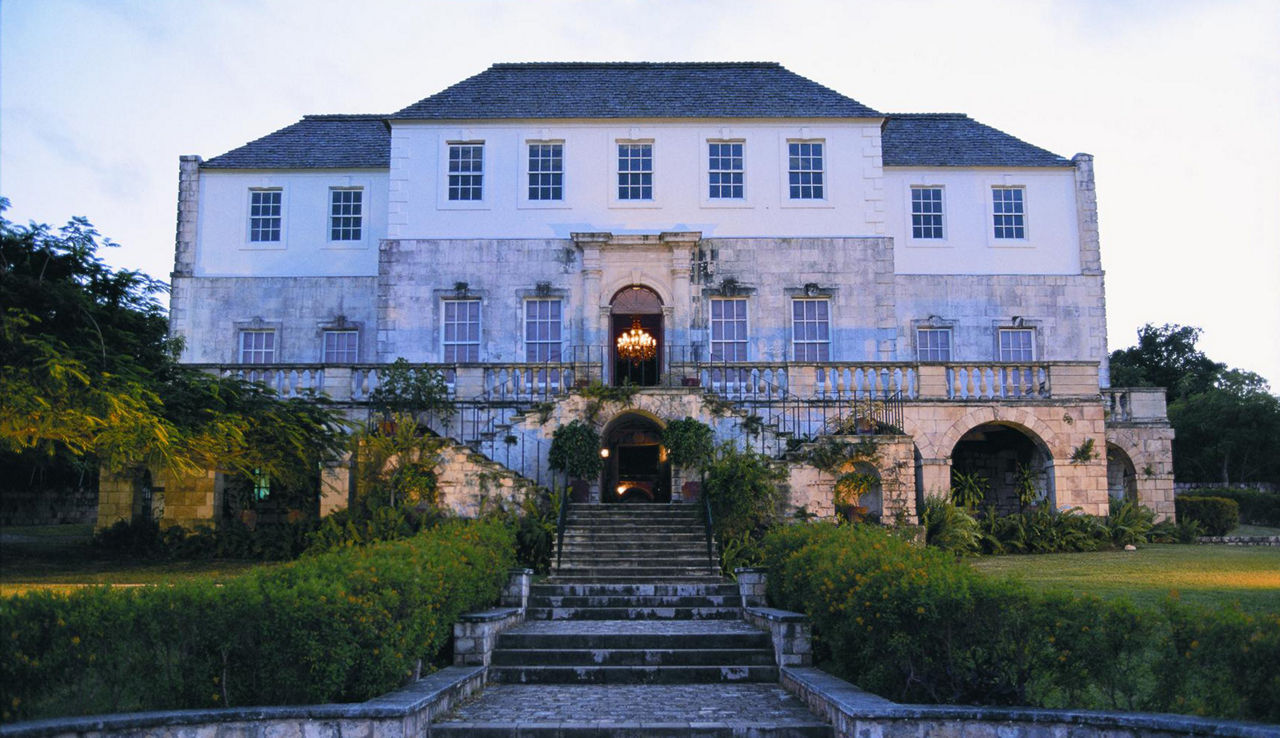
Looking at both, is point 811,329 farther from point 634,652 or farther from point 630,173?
point 634,652

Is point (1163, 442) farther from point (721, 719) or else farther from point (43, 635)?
point (43, 635)

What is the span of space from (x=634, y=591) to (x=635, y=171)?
14.6 metres

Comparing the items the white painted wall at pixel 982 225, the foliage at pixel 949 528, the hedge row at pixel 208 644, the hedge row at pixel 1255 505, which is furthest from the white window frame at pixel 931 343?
the hedge row at pixel 208 644

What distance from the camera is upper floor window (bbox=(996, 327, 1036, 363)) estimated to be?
29344 mm

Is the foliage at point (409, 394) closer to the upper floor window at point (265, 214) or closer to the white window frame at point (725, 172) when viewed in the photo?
the white window frame at point (725, 172)

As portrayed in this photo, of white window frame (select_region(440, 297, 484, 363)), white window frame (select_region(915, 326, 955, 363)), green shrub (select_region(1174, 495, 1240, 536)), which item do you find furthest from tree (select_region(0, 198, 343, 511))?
green shrub (select_region(1174, 495, 1240, 536))

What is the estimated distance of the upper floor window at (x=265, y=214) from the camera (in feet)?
97.1

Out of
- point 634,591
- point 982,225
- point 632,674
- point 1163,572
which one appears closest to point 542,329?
point 634,591

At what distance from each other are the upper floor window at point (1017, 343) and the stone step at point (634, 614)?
17.2 meters

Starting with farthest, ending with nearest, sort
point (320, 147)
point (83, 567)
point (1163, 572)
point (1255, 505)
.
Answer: point (1255, 505)
point (320, 147)
point (83, 567)
point (1163, 572)

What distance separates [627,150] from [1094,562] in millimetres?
14941

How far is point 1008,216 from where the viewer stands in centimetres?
2997

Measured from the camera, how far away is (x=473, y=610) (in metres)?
13.1

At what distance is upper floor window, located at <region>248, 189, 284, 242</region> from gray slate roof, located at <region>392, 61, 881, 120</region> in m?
4.84
